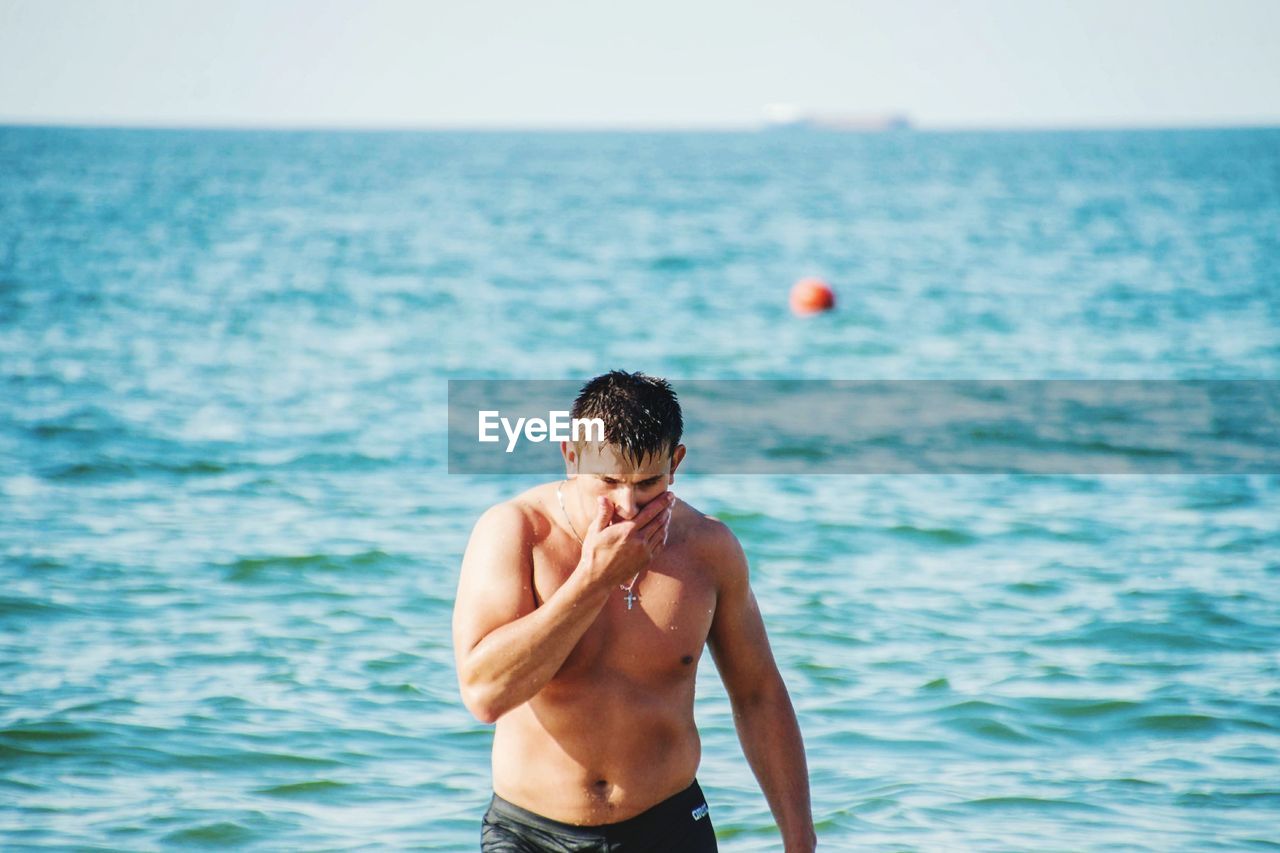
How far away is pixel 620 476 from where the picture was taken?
3168mm

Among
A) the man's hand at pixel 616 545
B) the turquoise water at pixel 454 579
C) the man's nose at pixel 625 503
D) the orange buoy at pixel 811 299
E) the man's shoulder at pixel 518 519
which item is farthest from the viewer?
the orange buoy at pixel 811 299

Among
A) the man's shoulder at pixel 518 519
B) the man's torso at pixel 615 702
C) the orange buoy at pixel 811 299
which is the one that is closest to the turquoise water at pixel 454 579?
the orange buoy at pixel 811 299

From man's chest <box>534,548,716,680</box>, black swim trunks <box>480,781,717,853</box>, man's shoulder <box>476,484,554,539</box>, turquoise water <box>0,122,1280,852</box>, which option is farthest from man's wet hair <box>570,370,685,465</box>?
turquoise water <box>0,122,1280,852</box>

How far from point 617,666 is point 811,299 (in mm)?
23801

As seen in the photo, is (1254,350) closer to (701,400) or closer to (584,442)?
(701,400)

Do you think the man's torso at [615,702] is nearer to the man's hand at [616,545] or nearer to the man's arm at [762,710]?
the man's arm at [762,710]

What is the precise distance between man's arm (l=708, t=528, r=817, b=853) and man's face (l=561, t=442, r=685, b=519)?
0.47 meters

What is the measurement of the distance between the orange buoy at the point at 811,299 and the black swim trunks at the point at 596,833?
77.3ft

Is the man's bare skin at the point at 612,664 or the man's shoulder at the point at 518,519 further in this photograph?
the man's shoulder at the point at 518,519

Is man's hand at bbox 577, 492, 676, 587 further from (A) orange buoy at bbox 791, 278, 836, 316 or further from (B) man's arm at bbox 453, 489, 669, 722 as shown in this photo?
(A) orange buoy at bbox 791, 278, 836, 316

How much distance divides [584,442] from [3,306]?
923 inches

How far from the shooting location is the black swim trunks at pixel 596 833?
11.4 feet

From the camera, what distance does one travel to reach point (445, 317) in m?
25.6

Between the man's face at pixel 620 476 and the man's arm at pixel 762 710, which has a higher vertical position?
the man's face at pixel 620 476
